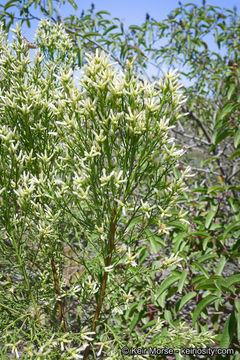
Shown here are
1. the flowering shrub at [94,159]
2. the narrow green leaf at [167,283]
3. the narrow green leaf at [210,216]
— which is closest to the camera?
the flowering shrub at [94,159]

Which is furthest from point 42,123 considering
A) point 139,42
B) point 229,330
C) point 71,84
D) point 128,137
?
point 139,42

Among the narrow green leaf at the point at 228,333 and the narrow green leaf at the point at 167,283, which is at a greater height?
the narrow green leaf at the point at 167,283

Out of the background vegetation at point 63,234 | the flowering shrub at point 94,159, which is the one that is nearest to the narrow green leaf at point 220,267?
the background vegetation at point 63,234

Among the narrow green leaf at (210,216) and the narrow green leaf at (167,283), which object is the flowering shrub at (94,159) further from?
the narrow green leaf at (210,216)

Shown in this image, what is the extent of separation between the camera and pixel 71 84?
1.28 metres

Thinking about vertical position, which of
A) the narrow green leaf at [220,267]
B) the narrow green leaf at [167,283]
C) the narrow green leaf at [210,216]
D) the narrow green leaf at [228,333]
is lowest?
the narrow green leaf at [228,333]

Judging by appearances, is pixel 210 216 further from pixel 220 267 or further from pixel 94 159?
pixel 94 159

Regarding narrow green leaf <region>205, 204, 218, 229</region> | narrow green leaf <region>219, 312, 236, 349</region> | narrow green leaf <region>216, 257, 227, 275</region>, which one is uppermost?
narrow green leaf <region>205, 204, 218, 229</region>

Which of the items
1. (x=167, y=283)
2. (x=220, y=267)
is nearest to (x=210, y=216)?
(x=220, y=267)

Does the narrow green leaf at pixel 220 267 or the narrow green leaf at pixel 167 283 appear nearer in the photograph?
the narrow green leaf at pixel 167 283

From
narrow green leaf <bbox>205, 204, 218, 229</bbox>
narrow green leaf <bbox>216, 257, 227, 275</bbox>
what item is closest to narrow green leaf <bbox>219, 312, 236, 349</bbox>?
narrow green leaf <bbox>216, 257, 227, 275</bbox>

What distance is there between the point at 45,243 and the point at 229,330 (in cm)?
101

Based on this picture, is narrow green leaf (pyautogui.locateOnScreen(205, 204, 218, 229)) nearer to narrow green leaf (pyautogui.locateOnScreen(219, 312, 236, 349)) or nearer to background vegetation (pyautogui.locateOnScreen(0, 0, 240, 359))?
background vegetation (pyautogui.locateOnScreen(0, 0, 240, 359))

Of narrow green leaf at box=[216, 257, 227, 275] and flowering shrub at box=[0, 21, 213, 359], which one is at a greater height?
flowering shrub at box=[0, 21, 213, 359]
